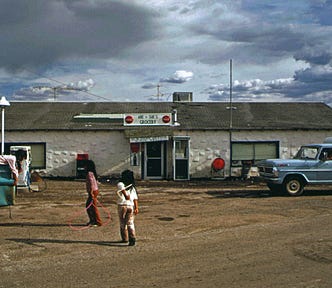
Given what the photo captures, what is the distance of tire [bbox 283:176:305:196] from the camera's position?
16.7 metres

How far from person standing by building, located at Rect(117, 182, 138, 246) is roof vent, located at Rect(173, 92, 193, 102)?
2027 centimetres

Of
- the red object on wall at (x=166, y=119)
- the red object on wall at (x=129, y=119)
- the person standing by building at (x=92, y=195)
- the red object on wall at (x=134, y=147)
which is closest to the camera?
the person standing by building at (x=92, y=195)

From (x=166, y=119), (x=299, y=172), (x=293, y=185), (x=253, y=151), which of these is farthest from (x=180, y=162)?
(x=299, y=172)

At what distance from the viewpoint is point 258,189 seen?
1923cm

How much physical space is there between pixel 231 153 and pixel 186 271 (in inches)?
647

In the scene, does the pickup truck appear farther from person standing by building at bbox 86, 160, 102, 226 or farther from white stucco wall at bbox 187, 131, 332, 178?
person standing by building at bbox 86, 160, 102, 226

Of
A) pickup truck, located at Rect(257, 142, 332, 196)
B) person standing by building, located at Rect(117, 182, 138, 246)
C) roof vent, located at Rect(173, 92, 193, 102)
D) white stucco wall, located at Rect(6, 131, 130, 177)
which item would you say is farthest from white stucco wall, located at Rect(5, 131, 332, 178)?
person standing by building, located at Rect(117, 182, 138, 246)

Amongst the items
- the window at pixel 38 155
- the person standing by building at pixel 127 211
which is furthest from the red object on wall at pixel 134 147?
the person standing by building at pixel 127 211

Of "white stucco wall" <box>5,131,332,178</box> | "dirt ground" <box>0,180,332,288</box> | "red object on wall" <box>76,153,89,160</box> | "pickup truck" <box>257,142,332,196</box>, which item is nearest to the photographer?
"dirt ground" <box>0,180,332,288</box>

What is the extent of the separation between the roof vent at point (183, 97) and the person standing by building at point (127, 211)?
20274 millimetres

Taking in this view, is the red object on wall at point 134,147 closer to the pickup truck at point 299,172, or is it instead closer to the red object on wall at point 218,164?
the red object on wall at point 218,164

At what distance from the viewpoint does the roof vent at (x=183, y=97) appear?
29.2m

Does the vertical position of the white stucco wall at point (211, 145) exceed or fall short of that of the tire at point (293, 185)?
it exceeds it

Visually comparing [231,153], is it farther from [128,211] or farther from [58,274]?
[58,274]
